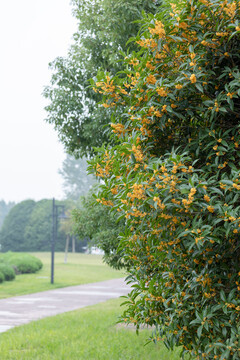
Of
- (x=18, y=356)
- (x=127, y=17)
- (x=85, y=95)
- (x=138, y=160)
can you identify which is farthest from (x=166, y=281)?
(x=85, y=95)

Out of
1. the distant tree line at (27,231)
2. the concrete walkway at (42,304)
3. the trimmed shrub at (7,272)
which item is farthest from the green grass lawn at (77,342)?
the distant tree line at (27,231)

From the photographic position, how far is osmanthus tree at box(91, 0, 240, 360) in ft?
9.80

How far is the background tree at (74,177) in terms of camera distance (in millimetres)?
79438

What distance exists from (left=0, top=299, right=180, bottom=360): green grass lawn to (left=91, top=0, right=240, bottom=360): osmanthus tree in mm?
3446

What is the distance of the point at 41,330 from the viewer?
8688 mm

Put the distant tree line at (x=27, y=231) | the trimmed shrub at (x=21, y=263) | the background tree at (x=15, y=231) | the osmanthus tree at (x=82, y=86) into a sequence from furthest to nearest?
the background tree at (x=15, y=231) < the distant tree line at (x=27, y=231) < the trimmed shrub at (x=21, y=263) < the osmanthus tree at (x=82, y=86)

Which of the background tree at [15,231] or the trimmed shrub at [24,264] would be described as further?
the background tree at [15,231]

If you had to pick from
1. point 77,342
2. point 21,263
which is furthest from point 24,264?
point 77,342

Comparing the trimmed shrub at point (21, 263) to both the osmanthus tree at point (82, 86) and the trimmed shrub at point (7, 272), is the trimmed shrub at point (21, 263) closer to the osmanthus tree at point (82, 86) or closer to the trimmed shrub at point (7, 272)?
the trimmed shrub at point (7, 272)

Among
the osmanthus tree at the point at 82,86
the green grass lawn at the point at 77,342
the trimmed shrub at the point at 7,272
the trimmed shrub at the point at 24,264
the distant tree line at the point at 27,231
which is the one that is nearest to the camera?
the green grass lawn at the point at 77,342

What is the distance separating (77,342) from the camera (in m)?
7.58

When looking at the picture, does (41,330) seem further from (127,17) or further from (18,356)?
(127,17)

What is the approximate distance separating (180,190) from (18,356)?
5.00 metres

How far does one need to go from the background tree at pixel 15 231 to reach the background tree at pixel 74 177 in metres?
32.9
